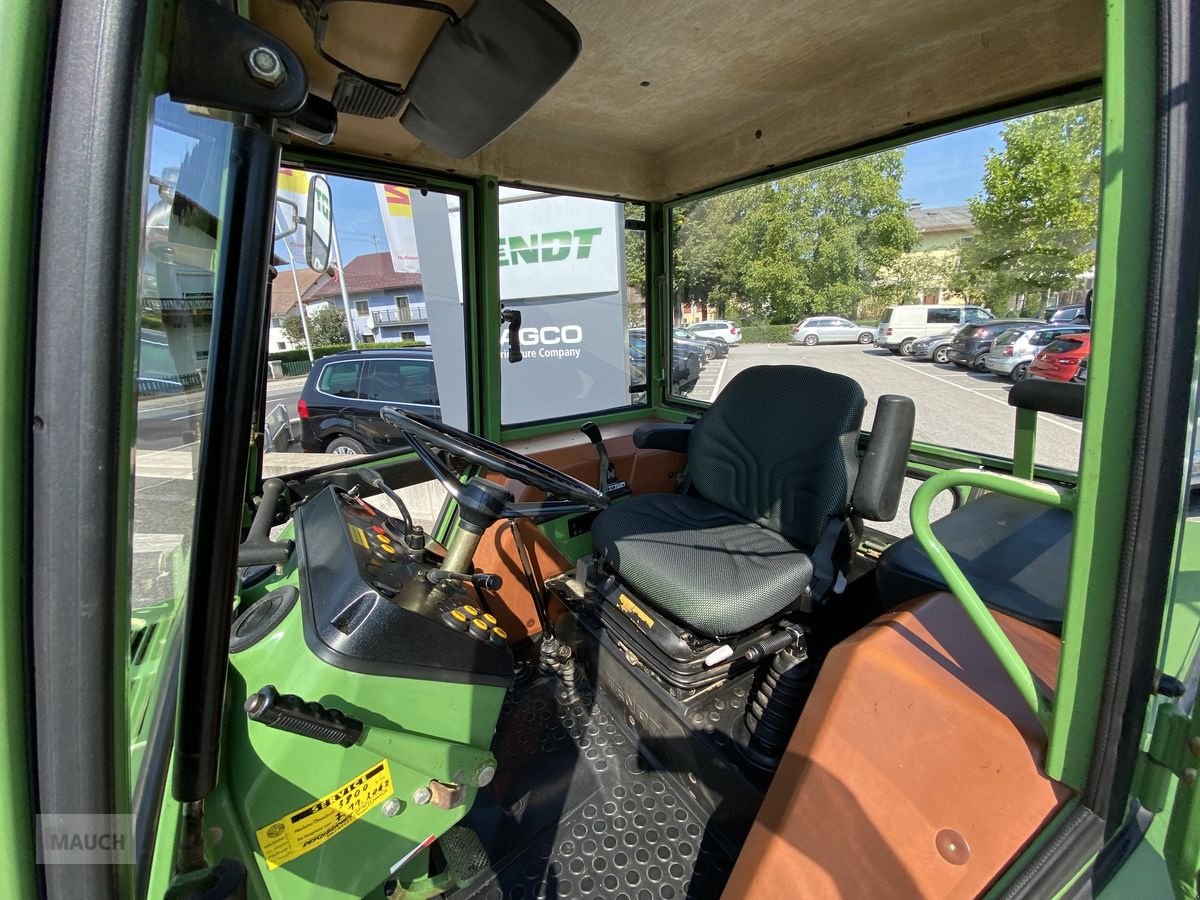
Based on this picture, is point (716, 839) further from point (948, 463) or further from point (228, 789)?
point (948, 463)

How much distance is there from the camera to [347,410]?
2850 mm

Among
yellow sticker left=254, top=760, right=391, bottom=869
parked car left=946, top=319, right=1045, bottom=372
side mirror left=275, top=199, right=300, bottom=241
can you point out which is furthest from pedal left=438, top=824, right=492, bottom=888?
parked car left=946, top=319, right=1045, bottom=372

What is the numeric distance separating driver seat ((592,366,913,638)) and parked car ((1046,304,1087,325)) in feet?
2.26

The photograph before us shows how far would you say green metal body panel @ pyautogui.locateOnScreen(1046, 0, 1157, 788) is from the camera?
1.71 ft

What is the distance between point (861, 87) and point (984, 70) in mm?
413

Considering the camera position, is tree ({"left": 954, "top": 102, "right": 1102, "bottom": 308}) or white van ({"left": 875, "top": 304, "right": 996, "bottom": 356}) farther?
white van ({"left": 875, "top": 304, "right": 996, "bottom": 356})

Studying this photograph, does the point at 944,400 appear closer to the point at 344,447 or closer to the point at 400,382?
the point at 400,382

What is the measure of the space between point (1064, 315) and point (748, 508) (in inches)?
48.2

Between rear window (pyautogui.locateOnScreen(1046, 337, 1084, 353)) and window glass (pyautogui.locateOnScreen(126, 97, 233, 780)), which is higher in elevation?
rear window (pyautogui.locateOnScreen(1046, 337, 1084, 353))

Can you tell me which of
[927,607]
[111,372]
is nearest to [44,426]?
[111,372]

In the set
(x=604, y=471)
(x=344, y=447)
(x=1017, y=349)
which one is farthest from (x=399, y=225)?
(x=1017, y=349)

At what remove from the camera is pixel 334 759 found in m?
0.92

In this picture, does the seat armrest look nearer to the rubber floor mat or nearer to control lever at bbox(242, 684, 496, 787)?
the rubber floor mat

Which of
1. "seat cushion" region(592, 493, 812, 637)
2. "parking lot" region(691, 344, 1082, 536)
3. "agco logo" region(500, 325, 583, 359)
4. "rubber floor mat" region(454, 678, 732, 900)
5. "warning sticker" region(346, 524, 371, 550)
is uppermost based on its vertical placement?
"agco logo" region(500, 325, 583, 359)
